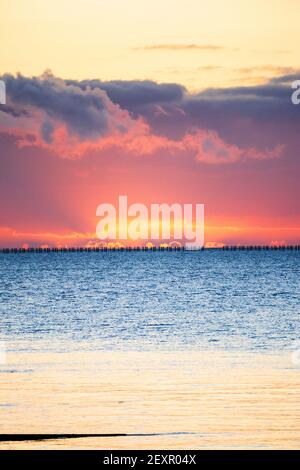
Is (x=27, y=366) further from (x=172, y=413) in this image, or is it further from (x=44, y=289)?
(x=44, y=289)

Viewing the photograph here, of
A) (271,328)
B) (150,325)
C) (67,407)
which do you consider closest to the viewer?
(67,407)

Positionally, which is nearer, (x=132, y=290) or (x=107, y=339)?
(x=107, y=339)

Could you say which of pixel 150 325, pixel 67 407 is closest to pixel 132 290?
pixel 150 325

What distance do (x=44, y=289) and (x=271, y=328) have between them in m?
55.4

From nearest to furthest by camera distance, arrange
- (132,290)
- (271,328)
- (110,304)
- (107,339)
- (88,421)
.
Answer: (88,421) → (107,339) → (271,328) → (110,304) → (132,290)

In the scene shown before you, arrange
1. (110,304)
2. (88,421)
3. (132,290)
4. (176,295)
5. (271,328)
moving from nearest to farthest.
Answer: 1. (88,421)
2. (271,328)
3. (110,304)
4. (176,295)
5. (132,290)

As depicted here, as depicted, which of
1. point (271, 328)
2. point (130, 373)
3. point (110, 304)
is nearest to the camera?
point (130, 373)

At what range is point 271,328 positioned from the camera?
166ft

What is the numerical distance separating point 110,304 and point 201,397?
5097cm

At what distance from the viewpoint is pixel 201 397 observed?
85.8 ft

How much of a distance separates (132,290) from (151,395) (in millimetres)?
75701

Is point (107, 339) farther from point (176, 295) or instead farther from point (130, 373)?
point (176, 295)

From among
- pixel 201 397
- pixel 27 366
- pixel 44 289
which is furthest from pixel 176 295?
pixel 201 397

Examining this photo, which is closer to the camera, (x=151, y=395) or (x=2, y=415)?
(x=2, y=415)
